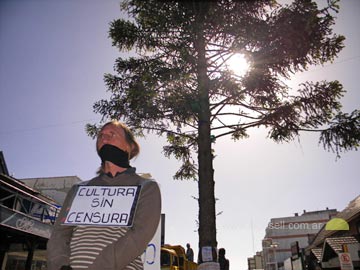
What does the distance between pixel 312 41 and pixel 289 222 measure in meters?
56.9

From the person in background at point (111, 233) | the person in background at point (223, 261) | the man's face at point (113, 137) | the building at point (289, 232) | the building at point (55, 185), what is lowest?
the person in background at point (223, 261)

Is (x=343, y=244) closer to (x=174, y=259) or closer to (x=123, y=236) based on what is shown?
(x=174, y=259)

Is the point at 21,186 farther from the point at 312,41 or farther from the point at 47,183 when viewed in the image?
the point at 47,183

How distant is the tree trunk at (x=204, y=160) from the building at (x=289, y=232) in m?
52.9

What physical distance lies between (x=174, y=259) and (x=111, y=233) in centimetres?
1061

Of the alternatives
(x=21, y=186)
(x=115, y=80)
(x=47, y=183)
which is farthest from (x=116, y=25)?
(x=47, y=183)

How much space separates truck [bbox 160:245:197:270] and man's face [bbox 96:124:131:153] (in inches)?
391

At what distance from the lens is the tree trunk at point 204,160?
262 inches

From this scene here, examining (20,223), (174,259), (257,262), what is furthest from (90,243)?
(257,262)

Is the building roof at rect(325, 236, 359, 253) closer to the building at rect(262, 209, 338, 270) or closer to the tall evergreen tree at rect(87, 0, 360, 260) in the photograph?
the tall evergreen tree at rect(87, 0, 360, 260)

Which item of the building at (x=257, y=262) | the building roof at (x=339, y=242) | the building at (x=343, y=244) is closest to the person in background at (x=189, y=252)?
the building at (x=343, y=244)

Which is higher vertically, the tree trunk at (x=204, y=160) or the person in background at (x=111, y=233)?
the tree trunk at (x=204, y=160)

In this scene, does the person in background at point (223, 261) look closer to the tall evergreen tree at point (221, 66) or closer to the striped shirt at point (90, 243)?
the tall evergreen tree at point (221, 66)

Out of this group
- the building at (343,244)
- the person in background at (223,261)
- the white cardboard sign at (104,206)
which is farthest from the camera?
the building at (343,244)
